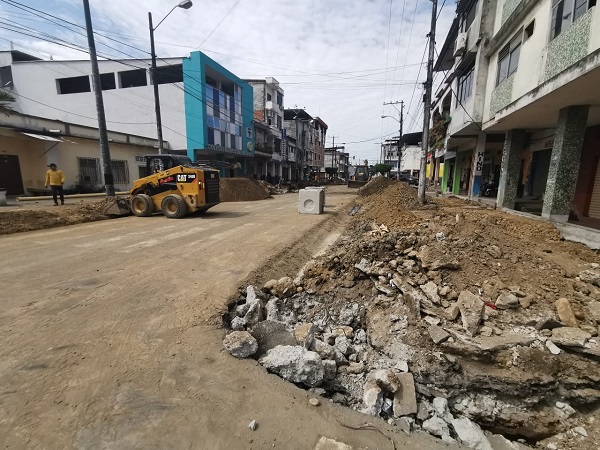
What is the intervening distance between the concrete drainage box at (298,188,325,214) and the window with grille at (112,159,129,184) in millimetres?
14790

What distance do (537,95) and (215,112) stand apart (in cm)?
2319

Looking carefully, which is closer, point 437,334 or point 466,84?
point 437,334

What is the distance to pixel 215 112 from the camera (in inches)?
1017

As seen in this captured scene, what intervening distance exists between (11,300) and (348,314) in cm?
455

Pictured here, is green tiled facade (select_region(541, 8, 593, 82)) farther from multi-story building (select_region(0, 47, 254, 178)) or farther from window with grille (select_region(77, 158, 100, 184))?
window with grille (select_region(77, 158, 100, 184))

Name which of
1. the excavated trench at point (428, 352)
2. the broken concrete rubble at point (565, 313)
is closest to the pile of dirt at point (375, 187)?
the excavated trench at point (428, 352)

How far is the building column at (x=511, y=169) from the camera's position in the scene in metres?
12.5

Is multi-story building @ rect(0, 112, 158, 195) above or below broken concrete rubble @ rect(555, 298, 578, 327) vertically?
above

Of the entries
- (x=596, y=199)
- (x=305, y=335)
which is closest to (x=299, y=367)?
(x=305, y=335)

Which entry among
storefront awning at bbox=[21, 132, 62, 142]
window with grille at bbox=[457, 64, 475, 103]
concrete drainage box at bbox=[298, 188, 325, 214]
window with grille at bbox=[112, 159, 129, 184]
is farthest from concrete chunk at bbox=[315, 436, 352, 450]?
window with grille at bbox=[112, 159, 129, 184]

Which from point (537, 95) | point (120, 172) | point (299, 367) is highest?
point (537, 95)

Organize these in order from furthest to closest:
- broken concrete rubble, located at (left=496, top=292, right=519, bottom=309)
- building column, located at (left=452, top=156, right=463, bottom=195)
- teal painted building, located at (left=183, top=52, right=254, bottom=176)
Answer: teal painted building, located at (left=183, top=52, right=254, bottom=176)
building column, located at (left=452, top=156, right=463, bottom=195)
broken concrete rubble, located at (left=496, top=292, right=519, bottom=309)

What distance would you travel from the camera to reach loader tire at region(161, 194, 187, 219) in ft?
34.4

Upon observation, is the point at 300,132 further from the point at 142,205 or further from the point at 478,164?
the point at 142,205
